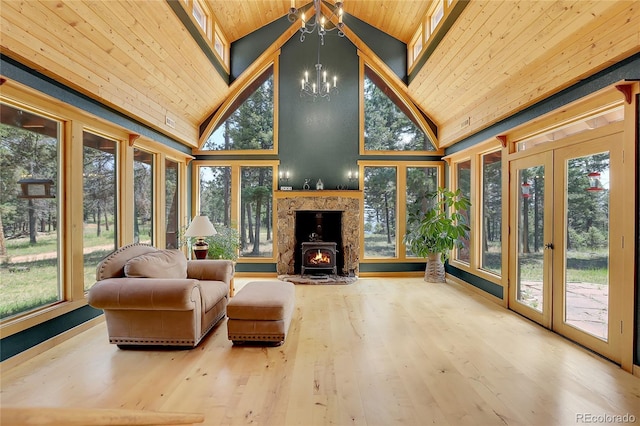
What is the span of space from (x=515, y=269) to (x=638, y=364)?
1.83m

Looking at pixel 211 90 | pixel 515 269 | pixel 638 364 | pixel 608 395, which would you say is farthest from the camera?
pixel 211 90

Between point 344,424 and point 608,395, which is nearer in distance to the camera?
point 344,424

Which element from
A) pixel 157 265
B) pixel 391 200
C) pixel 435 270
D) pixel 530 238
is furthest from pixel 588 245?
pixel 157 265

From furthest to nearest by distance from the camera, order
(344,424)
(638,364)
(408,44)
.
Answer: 1. (408,44)
2. (638,364)
3. (344,424)

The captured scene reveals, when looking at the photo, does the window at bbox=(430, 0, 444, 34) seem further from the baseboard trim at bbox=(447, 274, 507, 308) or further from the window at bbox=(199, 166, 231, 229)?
the window at bbox=(199, 166, 231, 229)

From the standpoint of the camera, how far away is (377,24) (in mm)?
6234

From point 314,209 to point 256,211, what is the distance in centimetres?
125

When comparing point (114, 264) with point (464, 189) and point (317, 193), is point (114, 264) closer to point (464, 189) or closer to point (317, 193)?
point (317, 193)

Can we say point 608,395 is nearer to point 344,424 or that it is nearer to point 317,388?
point 344,424

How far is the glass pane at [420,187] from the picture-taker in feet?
22.1

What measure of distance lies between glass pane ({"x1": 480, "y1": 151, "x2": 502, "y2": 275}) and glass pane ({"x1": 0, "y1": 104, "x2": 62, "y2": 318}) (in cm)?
577

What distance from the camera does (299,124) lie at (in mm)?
6680

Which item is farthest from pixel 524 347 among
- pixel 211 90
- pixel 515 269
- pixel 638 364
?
pixel 211 90

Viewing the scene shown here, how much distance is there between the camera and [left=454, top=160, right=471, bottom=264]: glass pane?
19.3 ft
